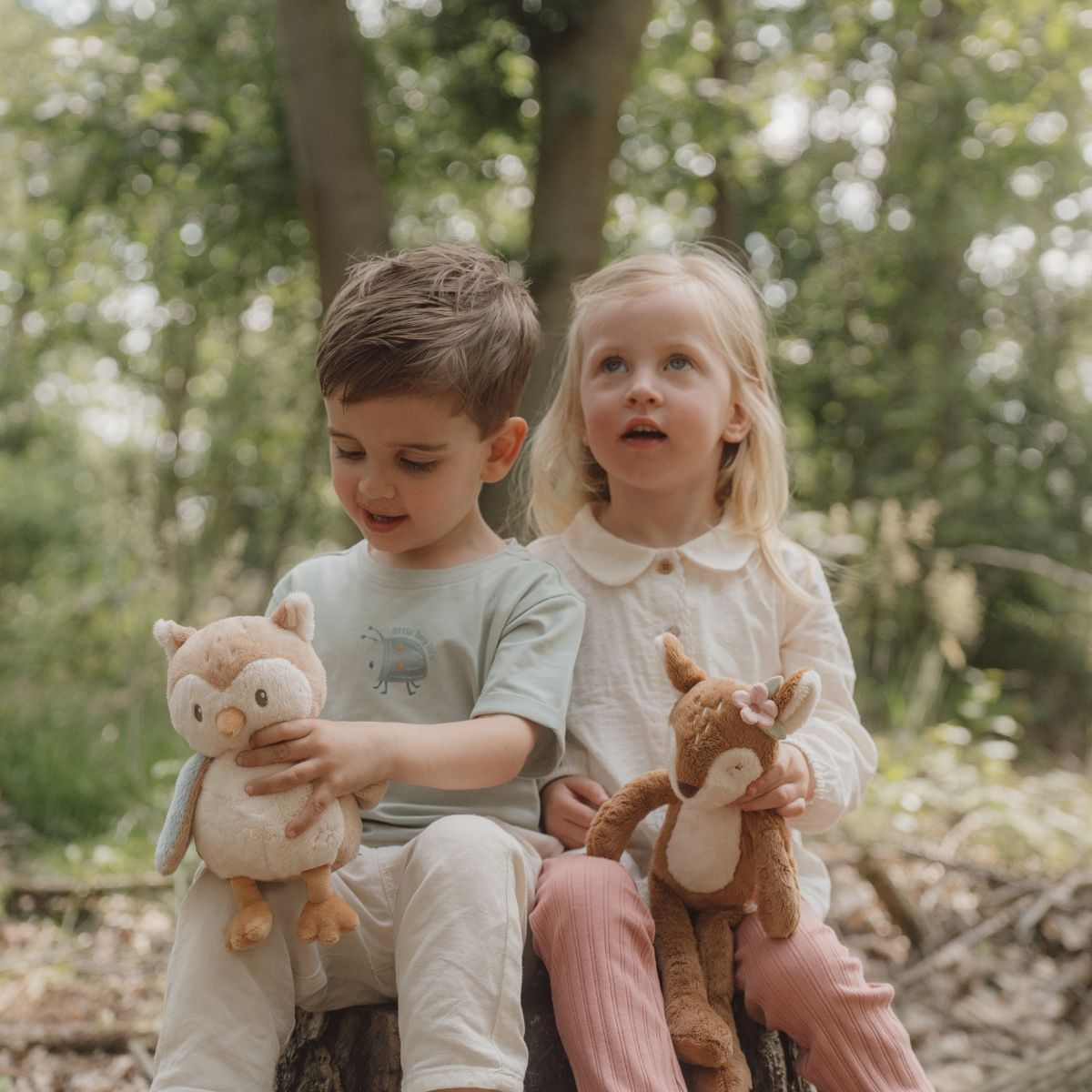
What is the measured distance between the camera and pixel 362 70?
11.9ft

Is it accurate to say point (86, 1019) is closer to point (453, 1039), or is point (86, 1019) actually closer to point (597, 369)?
point (453, 1039)

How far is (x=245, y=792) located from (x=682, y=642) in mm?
845

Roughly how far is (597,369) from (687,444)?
0.22 m

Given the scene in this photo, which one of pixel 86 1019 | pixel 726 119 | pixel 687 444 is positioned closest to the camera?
pixel 687 444

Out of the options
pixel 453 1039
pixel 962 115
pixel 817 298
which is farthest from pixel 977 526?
pixel 453 1039

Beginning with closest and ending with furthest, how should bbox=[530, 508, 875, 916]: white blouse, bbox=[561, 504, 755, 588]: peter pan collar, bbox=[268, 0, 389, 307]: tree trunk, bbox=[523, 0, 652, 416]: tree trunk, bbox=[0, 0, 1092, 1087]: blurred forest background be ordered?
bbox=[530, 508, 875, 916]: white blouse, bbox=[561, 504, 755, 588]: peter pan collar, bbox=[268, 0, 389, 307]: tree trunk, bbox=[523, 0, 652, 416]: tree trunk, bbox=[0, 0, 1092, 1087]: blurred forest background

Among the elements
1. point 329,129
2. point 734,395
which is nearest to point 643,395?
point 734,395

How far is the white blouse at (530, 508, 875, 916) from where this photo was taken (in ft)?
6.13

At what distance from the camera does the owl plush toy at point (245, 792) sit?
4.45 ft

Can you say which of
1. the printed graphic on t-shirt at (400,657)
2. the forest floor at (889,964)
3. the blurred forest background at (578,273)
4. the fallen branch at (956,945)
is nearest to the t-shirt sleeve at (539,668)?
the printed graphic on t-shirt at (400,657)

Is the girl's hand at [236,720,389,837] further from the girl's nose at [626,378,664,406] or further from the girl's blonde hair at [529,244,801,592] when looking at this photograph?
the girl's blonde hair at [529,244,801,592]

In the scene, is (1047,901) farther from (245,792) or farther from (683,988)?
(245,792)

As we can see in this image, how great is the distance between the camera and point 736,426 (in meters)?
2.05

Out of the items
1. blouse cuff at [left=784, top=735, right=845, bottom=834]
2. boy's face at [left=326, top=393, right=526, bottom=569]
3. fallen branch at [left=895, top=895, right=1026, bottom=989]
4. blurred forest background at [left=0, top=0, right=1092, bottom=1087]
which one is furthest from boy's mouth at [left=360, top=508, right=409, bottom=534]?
fallen branch at [left=895, top=895, right=1026, bottom=989]
